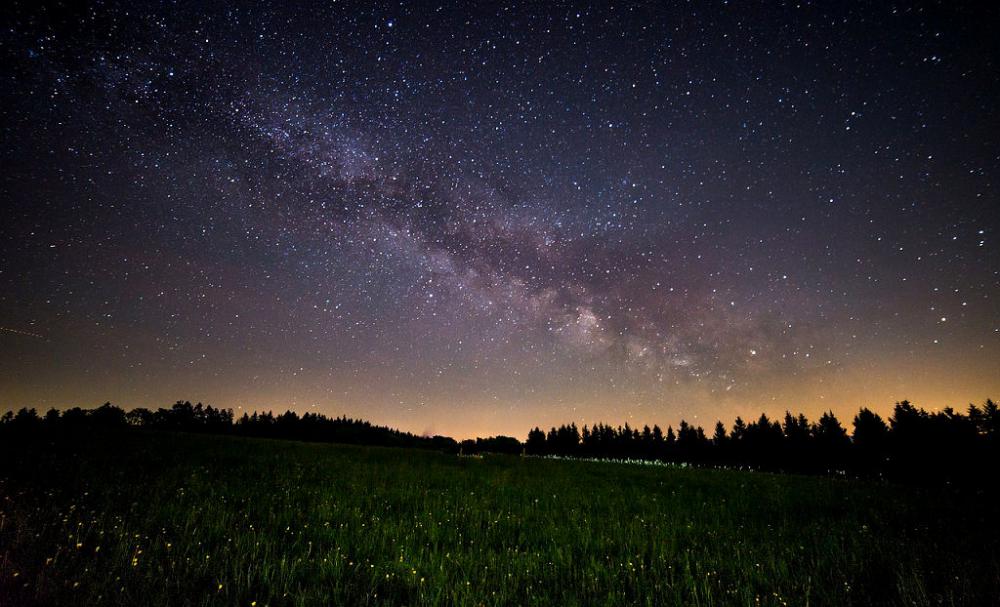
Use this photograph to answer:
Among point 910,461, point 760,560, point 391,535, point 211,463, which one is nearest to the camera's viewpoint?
point 760,560

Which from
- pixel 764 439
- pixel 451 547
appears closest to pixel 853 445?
pixel 764 439

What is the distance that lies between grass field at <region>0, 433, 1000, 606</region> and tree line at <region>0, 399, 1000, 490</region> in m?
19.0

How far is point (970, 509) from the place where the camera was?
855 centimetres

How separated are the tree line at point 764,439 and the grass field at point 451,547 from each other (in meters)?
19.0

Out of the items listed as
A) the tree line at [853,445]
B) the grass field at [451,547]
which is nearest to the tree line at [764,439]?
the tree line at [853,445]

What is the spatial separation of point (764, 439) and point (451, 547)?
8610cm

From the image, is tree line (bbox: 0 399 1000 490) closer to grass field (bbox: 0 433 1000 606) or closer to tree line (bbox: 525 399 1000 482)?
tree line (bbox: 525 399 1000 482)

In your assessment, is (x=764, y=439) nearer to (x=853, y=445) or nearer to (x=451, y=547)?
(x=853, y=445)

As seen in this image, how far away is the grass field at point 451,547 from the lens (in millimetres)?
3676

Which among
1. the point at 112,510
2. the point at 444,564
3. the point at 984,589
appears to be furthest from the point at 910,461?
the point at 112,510

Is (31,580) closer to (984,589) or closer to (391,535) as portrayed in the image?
(391,535)

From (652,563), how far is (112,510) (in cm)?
797

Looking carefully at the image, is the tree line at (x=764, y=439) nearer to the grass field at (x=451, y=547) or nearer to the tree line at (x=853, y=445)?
the tree line at (x=853, y=445)

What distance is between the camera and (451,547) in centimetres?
525
